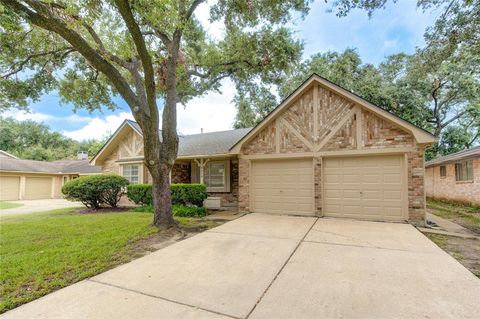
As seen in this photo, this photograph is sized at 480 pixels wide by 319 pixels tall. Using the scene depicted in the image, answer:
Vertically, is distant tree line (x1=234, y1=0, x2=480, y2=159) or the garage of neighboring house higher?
distant tree line (x1=234, y1=0, x2=480, y2=159)

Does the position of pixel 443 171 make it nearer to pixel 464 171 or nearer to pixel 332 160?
pixel 464 171

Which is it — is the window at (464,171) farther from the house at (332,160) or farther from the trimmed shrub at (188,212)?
the trimmed shrub at (188,212)

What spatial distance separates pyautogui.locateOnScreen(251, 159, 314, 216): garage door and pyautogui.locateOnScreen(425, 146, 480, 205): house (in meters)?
8.37

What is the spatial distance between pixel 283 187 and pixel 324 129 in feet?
8.80

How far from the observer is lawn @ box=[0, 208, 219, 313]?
3.63 meters

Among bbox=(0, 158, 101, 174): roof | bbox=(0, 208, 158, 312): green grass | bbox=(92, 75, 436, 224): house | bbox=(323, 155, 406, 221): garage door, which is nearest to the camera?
bbox=(0, 208, 158, 312): green grass

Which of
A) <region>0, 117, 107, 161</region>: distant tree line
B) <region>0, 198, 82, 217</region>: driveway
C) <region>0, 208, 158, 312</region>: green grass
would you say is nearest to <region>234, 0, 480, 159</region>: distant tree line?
<region>0, 208, 158, 312</region>: green grass

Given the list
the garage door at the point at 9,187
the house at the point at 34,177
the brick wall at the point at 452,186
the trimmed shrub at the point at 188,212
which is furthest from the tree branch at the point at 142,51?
the garage door at the point at 9,187

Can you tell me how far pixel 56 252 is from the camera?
16.9 feet

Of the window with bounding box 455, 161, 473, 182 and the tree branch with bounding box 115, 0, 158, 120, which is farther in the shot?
the window with bounding box 455, 161, 473, 182

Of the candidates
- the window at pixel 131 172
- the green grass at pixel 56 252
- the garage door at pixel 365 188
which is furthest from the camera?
the window at pixel 131 172

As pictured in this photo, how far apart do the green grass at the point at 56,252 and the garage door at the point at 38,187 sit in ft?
57.4

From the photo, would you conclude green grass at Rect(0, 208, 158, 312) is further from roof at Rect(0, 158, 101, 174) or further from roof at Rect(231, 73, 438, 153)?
roof at Rect(0, 158, 101, 174)

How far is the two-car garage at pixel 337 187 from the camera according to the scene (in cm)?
780
